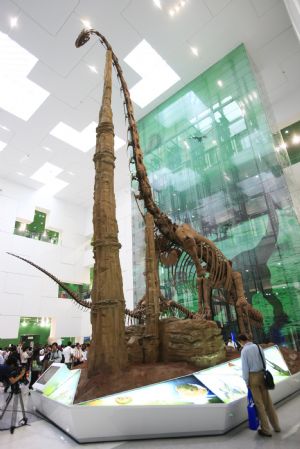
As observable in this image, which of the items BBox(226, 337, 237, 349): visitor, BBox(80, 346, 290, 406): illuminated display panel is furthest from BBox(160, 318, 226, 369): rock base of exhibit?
BBox(226, 337, 237, 349): visitor

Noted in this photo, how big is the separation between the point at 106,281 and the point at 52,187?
54.8 feet

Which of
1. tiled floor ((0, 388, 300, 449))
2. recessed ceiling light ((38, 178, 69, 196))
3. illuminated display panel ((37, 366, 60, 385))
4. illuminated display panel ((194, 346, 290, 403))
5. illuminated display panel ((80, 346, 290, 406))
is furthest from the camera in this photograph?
recessed ceiling light ((38, 178, 69, 196))

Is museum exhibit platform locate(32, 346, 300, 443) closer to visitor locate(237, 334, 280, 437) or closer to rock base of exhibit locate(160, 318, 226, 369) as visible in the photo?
visitor locate(237, 334, 280, 437)

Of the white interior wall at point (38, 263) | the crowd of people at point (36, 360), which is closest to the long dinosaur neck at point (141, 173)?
the crowd of people at point (36, 360)

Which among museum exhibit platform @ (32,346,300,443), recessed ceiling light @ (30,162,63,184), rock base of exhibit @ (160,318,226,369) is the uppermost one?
recessed ceiling light @ (30,162,63,184)

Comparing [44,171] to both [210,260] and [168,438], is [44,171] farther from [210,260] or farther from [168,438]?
[168,438]

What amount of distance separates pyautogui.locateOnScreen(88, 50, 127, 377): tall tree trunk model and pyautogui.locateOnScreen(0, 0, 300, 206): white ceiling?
7.02m

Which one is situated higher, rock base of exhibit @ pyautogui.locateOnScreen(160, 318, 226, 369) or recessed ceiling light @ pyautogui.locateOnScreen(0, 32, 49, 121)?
recessed ceiling light @ pyautogui.locateOnScreen(0, 32, 49, 121)

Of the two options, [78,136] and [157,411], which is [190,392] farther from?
[78,136]

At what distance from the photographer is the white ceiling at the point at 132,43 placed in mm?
9422

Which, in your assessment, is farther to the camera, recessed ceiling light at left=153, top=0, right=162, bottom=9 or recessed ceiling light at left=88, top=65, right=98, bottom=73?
recessed ceiling light at left=88, top=65, right=98, bottom=73

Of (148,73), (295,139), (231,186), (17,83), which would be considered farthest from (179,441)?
(295,139)

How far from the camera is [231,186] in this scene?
10086mm

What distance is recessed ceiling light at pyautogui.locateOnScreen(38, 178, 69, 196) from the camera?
18.8m
